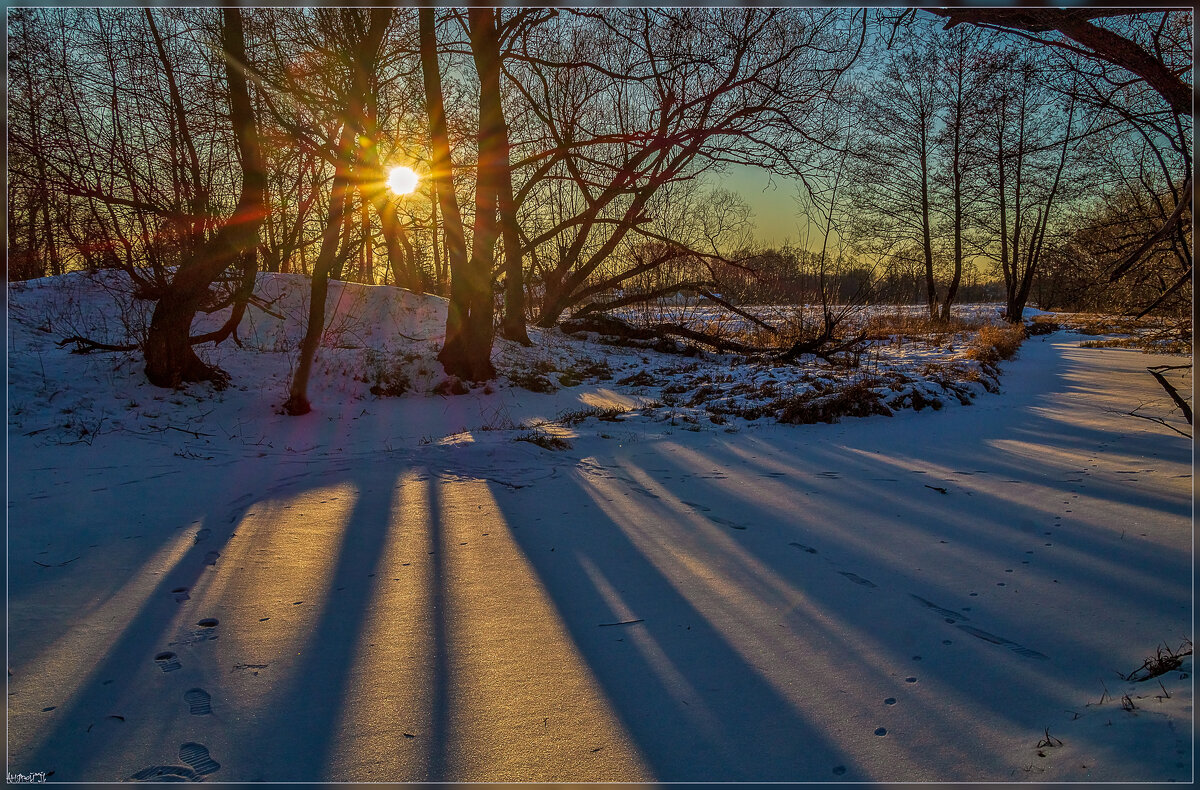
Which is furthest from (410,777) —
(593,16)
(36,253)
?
(593,16)

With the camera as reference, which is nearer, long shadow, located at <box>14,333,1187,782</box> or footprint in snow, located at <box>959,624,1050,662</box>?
long shadow, located at <box>14,333,1187,782</box>

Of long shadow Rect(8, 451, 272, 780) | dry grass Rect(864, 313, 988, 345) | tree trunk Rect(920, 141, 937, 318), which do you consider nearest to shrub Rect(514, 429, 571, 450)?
long shadow Rect(8, 451, 272, 780)

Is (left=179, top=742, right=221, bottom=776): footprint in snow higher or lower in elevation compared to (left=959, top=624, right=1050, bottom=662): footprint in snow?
higher

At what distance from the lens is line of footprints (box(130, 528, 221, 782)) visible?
1.40 m

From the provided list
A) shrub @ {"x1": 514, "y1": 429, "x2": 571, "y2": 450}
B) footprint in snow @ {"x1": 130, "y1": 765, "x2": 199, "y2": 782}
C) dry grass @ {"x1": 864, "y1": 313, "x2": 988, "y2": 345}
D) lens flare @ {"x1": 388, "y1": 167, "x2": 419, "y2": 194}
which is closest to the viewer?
footprint in snow @ {"x1": 130, "y1": 765, "x2": 199, "y2": 782}

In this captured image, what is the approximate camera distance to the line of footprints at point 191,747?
4.58 ft

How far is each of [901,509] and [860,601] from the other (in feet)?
3.96

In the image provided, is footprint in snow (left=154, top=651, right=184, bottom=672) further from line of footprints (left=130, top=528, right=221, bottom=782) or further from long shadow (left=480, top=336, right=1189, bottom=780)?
long shadow (left=480, top=336, right=1189, bottom=780)

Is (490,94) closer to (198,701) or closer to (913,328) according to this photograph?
(198,701)

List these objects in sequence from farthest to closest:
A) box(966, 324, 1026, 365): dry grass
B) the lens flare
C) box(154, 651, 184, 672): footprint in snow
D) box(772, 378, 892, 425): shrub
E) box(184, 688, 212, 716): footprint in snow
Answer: box(966, 324, 1026, 365): dry grass, the lens flare, box(772, 378, 892, 425): shrub, box(154, 651, 184, 672): footprint in snow, box(184, 688, 212, 716): footprint in snow

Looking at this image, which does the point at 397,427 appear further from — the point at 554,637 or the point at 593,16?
the point at 593,16

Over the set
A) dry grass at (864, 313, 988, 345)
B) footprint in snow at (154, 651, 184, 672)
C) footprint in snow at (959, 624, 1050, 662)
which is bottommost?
footprint in snow at (959, 624, 1050, 662)

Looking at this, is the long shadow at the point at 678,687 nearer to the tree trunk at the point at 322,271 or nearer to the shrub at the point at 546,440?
the shrub at the point at 546,440

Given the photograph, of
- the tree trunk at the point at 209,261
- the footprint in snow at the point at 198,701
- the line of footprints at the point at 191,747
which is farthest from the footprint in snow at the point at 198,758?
the tree trunk at the point at 209,261
